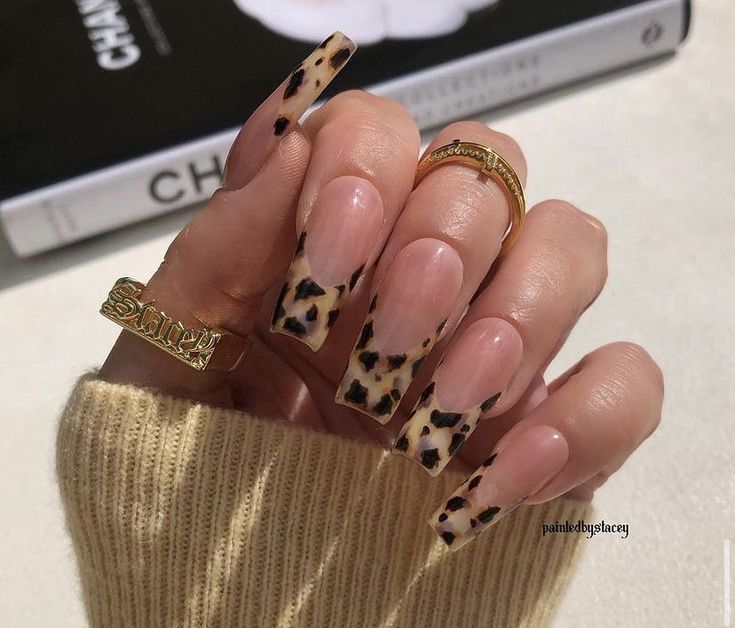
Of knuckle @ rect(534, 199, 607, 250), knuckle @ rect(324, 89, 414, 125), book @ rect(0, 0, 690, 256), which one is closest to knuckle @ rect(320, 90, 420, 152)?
knuckle @ rect(324, 89, 414, 125)

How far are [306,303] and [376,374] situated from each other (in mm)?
51

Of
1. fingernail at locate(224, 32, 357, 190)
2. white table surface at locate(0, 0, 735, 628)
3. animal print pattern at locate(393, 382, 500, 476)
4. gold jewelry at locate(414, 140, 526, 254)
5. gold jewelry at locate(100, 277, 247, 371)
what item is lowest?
white table surface at locate(0, 0, 735, 628)

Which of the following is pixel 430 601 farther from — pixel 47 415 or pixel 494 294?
pixel 47 415

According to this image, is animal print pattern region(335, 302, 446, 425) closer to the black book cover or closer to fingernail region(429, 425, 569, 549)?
fingernail region(429, 425, 569, 549)

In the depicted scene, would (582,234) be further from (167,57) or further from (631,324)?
(167,57)

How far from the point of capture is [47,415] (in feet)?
2.14

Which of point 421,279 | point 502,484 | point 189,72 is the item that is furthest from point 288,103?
point 189,72

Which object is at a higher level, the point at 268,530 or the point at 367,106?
the point at 367,106

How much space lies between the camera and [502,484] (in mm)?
379

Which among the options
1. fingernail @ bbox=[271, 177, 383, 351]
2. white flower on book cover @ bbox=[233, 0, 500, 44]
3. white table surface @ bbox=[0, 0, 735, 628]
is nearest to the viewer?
fingernail @ bbox=[271, 177, 383, 351]

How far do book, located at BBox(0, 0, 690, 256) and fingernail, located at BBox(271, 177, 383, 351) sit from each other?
37 cm

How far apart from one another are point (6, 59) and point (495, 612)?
0.68 m

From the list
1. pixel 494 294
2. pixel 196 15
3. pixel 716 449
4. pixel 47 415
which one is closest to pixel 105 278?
pixel 47 415

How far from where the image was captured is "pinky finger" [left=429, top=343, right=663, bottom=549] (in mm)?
381
